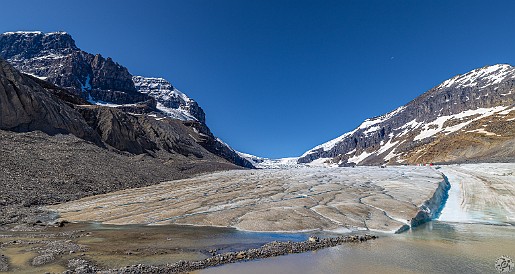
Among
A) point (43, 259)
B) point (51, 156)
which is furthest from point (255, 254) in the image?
point (51, 156)

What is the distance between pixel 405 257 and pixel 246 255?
622 centimetres

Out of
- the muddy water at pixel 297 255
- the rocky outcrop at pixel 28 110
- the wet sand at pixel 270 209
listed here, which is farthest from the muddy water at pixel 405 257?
the rocky outcrop at pixel 28 110

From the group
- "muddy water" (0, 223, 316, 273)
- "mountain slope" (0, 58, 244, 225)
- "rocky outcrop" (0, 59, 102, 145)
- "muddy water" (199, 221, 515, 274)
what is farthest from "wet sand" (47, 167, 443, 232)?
"rocky outcrop" (0, 59, 102, 145)

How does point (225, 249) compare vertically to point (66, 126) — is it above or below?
below

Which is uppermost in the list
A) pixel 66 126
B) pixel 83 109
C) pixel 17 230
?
pixel 83 109

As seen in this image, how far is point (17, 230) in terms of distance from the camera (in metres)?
17.9

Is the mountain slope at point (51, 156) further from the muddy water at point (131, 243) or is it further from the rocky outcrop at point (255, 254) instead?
the rocky outcrop at point (255, 254)

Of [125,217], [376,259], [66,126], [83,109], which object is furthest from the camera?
[83,109]

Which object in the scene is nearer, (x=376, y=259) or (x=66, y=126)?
(x=376, y=259)

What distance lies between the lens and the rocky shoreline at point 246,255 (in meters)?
10.5

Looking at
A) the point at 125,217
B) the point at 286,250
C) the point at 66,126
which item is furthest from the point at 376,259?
the point at 66,126

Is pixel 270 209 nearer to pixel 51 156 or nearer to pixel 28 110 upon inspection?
pixel 51 156

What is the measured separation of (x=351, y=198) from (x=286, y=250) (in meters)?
15.0

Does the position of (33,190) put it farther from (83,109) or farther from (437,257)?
(83,109)
